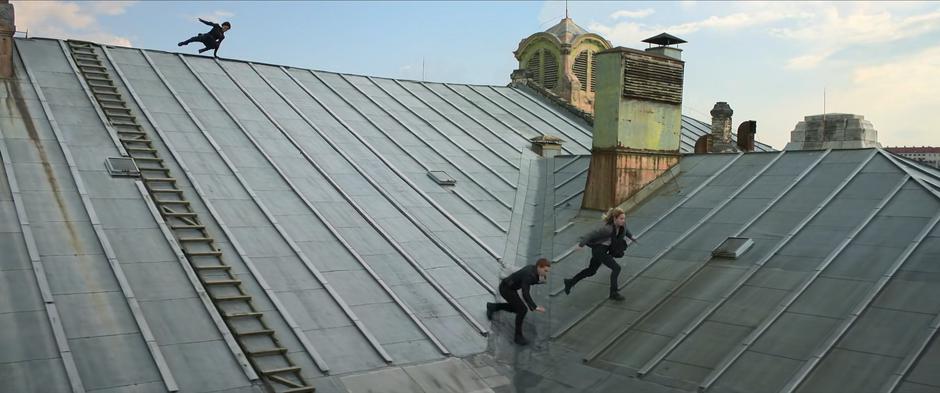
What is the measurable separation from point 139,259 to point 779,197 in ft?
36.3

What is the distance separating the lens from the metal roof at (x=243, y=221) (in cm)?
941

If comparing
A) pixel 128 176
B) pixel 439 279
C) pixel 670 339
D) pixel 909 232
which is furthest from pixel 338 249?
pixel 909 232

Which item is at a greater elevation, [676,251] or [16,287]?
[16,287]

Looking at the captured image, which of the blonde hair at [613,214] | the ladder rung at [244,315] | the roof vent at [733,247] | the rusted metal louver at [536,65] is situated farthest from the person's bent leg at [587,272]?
the rusted metal louver at [536,65]

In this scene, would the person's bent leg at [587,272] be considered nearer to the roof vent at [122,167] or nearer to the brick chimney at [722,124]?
the roof vent at [122,167]

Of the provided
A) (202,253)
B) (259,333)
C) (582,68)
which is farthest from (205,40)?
(582,68)

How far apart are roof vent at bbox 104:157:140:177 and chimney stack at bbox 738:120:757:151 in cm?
2018

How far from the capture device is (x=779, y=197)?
43.9 feet

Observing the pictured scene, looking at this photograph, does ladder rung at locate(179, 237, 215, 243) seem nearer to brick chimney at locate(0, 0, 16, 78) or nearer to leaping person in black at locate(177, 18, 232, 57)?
brick chimney at locate(0, 0, 16, 78)

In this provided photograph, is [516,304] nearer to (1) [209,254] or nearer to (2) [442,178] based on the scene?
(1) [209,254]

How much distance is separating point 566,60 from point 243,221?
102 ft

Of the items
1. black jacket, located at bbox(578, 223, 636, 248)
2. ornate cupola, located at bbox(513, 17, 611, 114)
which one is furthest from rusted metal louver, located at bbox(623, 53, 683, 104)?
ornate cupola, located at bbox(513, 17, 611, 114)

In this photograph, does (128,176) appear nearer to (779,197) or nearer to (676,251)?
(676,251)

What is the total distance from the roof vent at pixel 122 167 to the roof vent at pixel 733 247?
10514 mm
